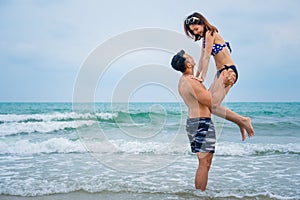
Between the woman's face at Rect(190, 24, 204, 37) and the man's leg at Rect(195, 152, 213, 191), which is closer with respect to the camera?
the woman's face at Rect(190, 24, 204, 37)

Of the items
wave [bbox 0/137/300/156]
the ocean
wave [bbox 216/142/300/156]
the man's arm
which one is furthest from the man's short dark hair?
wave [bbox 216/142/300/156]

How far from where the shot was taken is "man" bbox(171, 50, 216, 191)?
4.27m

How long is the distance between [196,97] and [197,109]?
0.21m

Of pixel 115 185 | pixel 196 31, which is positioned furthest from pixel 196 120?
pixel 115 185

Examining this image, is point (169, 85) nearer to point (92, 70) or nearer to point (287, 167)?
point (92, 70)

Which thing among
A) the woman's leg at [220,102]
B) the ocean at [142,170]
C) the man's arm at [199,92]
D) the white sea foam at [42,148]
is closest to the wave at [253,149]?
the ocean at [142,170]

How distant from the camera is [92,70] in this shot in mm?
7262

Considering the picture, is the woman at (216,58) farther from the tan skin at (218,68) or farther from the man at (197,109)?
the man at (197,109)

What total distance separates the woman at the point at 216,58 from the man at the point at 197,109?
0.53 ft

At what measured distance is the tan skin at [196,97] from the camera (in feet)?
14.0

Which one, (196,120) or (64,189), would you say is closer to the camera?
(196,120)

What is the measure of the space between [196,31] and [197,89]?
0.83 metres

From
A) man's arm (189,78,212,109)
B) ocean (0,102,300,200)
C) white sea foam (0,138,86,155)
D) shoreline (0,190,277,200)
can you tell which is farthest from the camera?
white sea foam (0,138,86,155)

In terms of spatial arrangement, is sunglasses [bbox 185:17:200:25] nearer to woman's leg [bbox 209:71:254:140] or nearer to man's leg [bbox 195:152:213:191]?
woman's leg [bbox 209:71:254:140]
